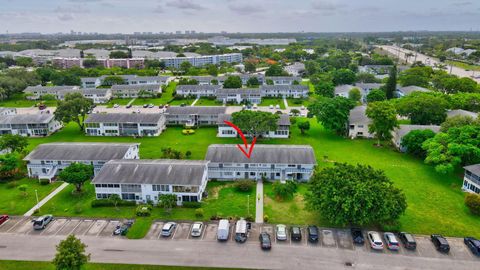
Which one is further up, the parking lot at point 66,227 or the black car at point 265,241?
the black car at point 265,241

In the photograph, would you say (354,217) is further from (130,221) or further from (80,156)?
(80,156)

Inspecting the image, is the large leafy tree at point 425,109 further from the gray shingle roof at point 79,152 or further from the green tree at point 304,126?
the gray shingle roof at point 79,152

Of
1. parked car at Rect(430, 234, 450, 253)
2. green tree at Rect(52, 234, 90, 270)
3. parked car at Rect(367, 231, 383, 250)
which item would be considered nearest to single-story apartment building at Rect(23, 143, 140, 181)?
green tree at Rect(52, 234, 90, 270)

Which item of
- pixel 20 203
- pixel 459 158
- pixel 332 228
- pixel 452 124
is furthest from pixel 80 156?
pixel 452 124

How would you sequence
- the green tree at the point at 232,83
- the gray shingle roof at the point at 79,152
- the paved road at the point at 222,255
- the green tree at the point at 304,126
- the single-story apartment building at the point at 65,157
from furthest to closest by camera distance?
the green tree at the point at 232,83 → the green tree at the point at 304,126 → the gray shingle roof at the point at 79,152 → the single-story apartment building at the point at 65,157 → the paved road at the point at 222,255

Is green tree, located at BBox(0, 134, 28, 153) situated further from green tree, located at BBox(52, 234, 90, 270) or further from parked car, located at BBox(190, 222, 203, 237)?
parked car, located at BBox(190, 222, 203, 237)

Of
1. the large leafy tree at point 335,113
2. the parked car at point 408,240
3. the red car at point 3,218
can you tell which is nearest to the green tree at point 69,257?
the red car at point 3,218
